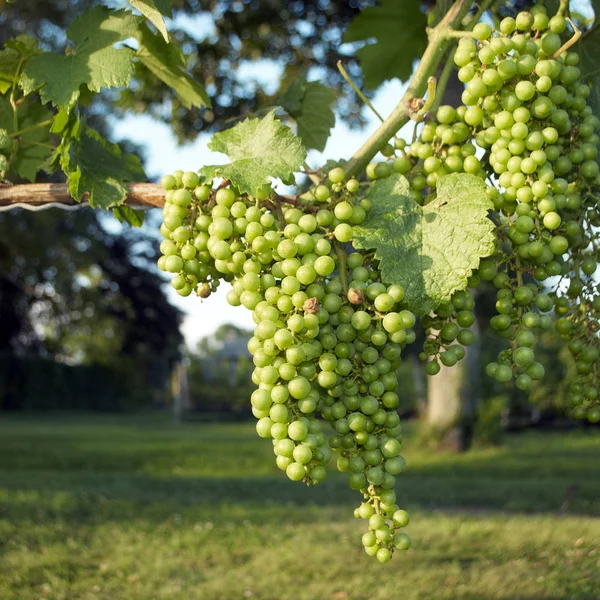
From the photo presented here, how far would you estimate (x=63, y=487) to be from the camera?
8141mm

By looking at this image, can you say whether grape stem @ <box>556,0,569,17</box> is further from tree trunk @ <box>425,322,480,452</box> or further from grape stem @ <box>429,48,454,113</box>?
tree trunk @ <box>425,322,480,452</box>

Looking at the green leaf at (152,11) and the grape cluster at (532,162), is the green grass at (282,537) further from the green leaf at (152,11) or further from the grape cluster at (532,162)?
the green leaf at (152,11)

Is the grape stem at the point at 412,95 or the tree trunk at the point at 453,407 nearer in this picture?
the grape stem at the point at 412,95

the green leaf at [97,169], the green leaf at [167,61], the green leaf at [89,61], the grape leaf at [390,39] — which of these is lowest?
the green leaf at [97,169]

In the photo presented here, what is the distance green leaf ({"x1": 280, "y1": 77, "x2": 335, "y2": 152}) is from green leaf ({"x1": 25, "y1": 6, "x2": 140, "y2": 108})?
1.62ft

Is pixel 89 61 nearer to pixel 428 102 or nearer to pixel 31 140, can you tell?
A: pixel 31 140

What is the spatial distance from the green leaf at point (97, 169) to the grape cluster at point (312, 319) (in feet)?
0.68

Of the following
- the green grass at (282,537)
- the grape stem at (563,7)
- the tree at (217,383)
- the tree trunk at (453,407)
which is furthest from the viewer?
the tree at (217,383)

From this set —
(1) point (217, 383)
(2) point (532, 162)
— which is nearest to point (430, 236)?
(2) point (532, 162)

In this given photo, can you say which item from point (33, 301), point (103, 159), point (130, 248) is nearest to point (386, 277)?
point (103, 159)

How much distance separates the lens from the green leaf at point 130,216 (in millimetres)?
1522

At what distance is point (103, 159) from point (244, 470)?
10245mm

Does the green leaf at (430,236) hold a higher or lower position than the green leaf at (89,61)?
→ lower

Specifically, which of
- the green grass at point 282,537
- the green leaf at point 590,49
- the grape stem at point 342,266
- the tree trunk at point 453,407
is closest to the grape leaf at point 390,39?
the green leaf at point 590,49
